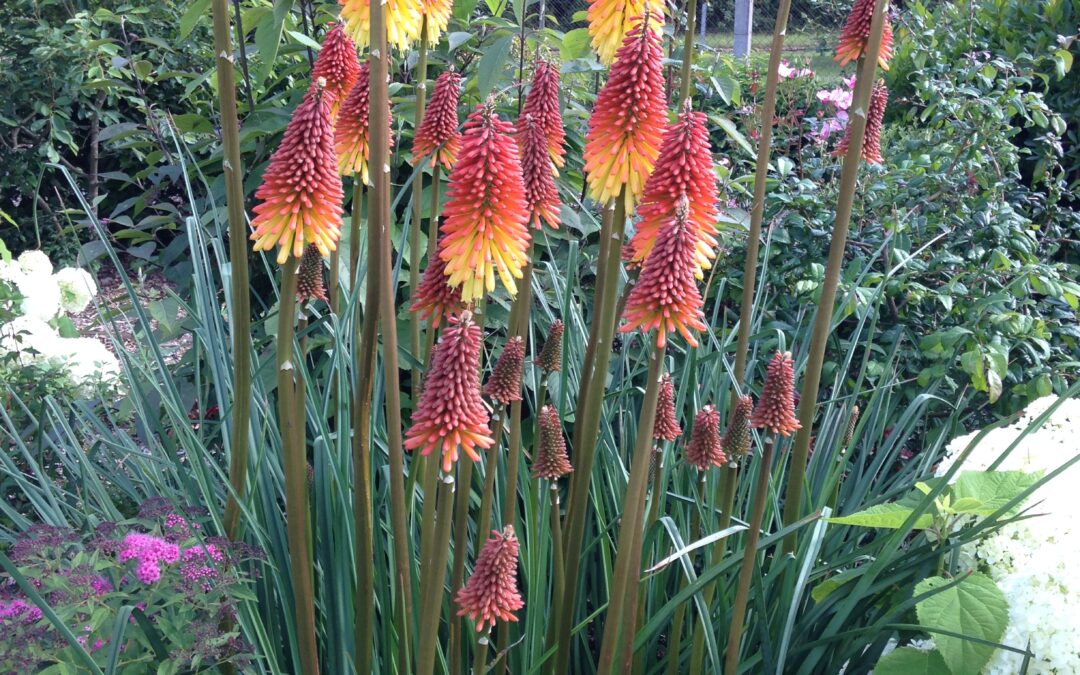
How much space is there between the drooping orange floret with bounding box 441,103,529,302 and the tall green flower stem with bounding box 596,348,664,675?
0.33m

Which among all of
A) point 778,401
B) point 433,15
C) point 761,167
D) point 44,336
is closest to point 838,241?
point 761,167

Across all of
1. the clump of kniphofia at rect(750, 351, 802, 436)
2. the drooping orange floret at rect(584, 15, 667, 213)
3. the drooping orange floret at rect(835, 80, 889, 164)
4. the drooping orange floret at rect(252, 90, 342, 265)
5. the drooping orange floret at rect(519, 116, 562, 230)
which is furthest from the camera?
the drooping orange floret at rect(835, 80, 889, 164)

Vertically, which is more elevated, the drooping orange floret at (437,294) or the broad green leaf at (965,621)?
the drooping orange floret at (437,294)

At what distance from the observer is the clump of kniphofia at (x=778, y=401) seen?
7.27 feet

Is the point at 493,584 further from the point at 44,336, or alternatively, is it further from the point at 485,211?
the point at 44,336

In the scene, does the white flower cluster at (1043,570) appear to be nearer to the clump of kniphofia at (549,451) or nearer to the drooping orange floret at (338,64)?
the clump of kniphofia at (549,451)

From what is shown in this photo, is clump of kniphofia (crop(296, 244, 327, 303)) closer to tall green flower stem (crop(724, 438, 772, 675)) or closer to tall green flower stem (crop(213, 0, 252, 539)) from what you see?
tall green flower stem (crop(213, 0, 252, 539))

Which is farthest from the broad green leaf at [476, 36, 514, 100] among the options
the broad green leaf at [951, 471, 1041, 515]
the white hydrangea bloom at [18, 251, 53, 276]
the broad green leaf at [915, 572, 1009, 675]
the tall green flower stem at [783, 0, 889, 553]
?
the white hydrangea bloom at [18, 251, 53, 276]

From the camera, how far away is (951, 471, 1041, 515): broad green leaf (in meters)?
2.46

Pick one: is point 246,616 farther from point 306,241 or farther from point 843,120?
point 843,120

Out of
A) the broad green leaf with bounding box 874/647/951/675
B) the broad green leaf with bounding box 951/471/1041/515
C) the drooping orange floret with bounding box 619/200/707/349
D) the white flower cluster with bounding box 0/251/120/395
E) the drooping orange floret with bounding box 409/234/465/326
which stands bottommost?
the white flower cluster with bounding box 0/251/120/395

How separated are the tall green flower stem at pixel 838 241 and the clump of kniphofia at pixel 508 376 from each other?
798 millimetres

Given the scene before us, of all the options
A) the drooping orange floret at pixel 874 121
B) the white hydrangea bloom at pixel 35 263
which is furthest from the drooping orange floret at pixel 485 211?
the white hydrangea bloom at pixel 35 263

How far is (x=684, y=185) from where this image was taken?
6.16ft
